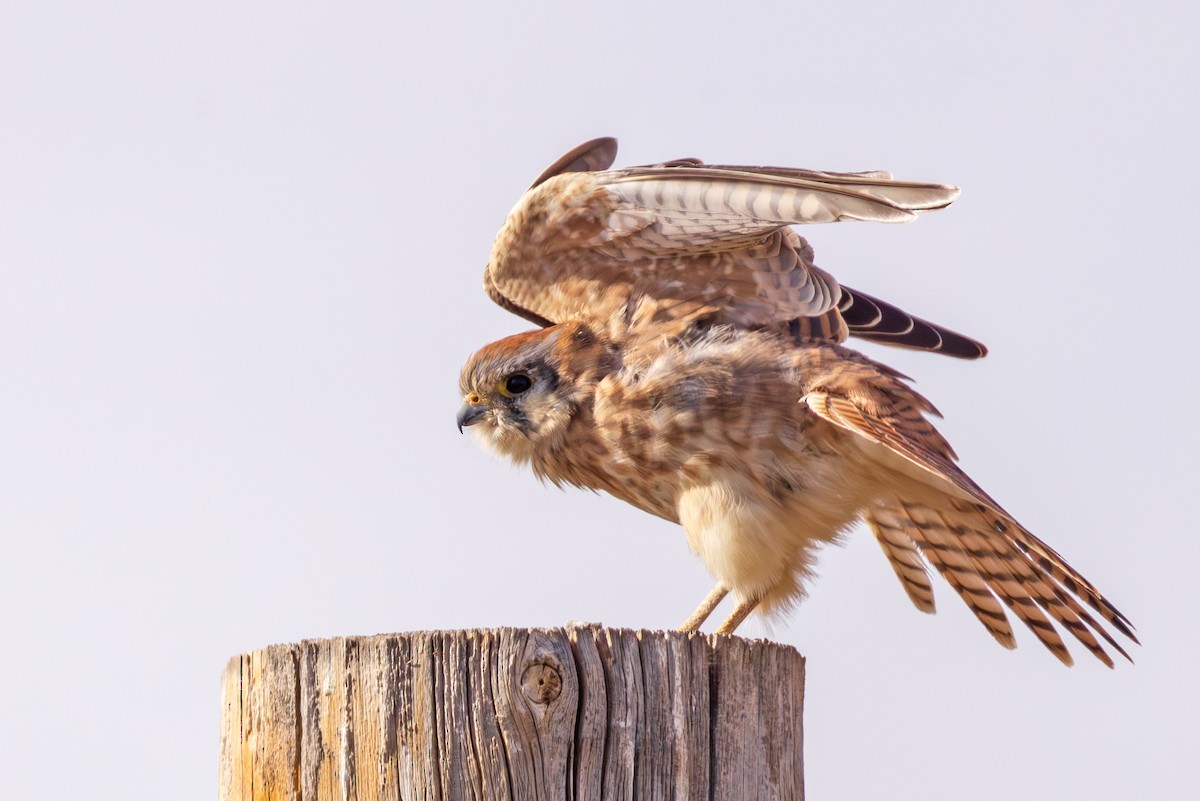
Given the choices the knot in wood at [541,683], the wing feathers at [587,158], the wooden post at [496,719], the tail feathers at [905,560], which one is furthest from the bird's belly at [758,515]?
the knot in wood at [541,683]

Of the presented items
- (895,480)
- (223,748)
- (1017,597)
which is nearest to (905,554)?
(1017,597)

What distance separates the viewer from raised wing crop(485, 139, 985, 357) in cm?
421

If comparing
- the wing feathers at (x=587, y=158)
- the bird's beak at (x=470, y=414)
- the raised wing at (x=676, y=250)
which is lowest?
the bird's beak at (x=470, y=414)

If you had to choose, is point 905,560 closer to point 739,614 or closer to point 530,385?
point 739,614

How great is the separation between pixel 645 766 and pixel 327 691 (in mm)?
581

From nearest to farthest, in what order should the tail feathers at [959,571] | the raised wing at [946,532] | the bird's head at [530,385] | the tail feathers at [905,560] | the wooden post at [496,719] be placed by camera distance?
the wooden post at [496,719] < the raised wing at [946,532] < the bird's head at [530,385] < the tail feathers at [959,571] < the tail feathers at [905,560]

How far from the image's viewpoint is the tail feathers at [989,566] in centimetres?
496

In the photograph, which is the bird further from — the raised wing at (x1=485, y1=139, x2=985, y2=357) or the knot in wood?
the knot in wood

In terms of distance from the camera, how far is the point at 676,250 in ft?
15.6

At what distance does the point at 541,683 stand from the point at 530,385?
101 inches

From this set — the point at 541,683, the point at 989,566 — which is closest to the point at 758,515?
the point at 989,566

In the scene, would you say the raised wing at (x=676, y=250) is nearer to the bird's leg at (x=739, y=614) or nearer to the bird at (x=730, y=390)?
the bird at (x=730, y=390)

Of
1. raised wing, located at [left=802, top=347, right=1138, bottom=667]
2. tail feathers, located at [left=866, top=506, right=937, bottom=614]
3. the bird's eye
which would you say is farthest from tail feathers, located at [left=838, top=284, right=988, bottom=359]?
the bird's eye

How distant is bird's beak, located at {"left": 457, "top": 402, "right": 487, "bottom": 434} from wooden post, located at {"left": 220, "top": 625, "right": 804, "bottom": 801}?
2542 millimetres
